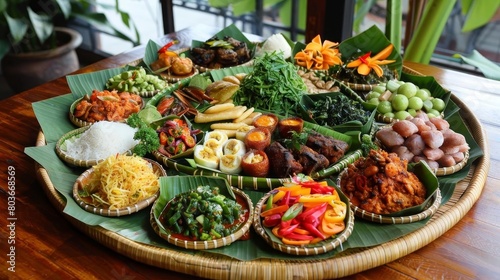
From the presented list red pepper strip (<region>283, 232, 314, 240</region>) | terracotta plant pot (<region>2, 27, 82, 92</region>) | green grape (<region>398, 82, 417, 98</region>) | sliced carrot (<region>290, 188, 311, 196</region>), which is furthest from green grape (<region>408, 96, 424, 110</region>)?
terracotta plant pot (<region>2, 27, 82, 92</region>)

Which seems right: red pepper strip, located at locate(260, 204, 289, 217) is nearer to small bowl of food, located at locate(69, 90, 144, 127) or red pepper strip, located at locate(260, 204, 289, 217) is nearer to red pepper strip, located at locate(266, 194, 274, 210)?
red pepper strip, located at locate(266, 194, 274, 210)

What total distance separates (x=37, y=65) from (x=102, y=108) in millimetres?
3223

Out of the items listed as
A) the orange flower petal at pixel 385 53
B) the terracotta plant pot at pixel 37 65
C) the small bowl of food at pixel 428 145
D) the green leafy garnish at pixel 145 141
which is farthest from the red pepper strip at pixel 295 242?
the terracotta plant pot at pixel 37 65

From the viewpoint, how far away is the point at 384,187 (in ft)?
8.46

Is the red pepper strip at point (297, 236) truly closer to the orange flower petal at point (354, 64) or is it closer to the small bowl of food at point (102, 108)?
the small bowl of food at point (102, 108)

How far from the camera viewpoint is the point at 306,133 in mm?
3096

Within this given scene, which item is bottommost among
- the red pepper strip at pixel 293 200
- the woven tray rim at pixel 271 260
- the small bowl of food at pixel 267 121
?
the woven tray rim at pixel 271 260

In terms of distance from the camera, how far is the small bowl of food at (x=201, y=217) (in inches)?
93.1

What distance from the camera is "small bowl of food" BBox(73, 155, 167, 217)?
2.57 m

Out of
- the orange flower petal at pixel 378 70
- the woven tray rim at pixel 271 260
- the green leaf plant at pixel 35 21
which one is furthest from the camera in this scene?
the green leaf plant at pixel 35 21

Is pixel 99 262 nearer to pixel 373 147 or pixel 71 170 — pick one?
pixel 71 170

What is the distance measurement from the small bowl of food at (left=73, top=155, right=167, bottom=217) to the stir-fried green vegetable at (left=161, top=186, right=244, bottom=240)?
0.20 metres

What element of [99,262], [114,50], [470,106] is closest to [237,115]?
[99,262]

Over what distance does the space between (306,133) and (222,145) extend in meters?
0.54
